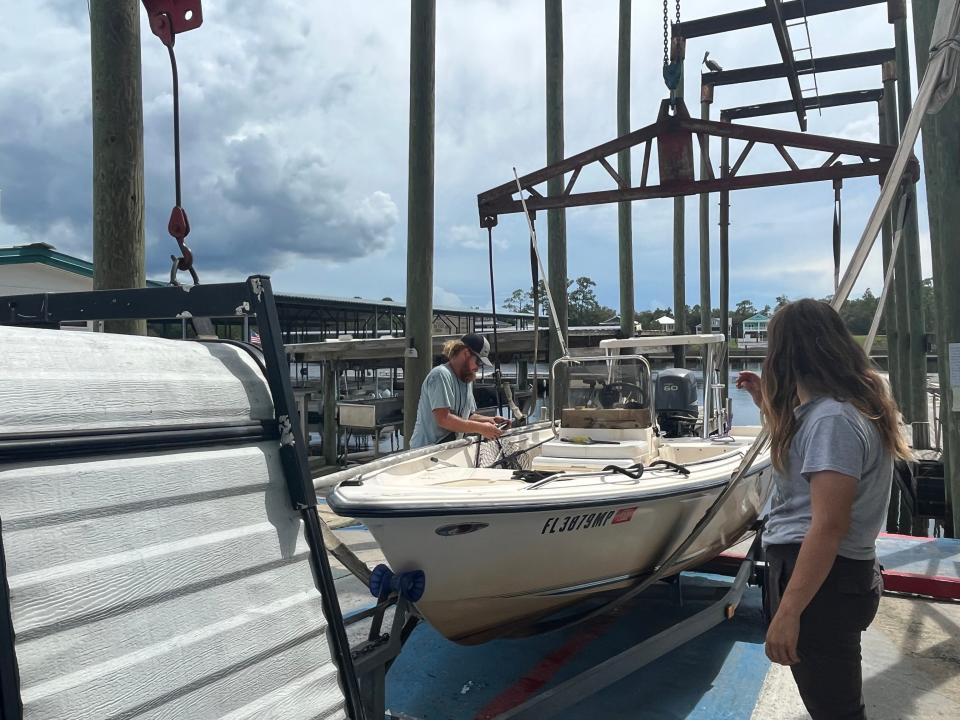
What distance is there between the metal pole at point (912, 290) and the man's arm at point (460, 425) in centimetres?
704

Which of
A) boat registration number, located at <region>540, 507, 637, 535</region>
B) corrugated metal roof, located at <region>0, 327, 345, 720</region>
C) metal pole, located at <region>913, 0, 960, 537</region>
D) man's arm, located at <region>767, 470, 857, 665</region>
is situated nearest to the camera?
corrugated metal roof, located at <region>0, 327, 345, 720</region>

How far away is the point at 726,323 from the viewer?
10.4 meters

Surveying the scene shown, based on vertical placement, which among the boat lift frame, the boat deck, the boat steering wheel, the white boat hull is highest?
the boat steering wheel

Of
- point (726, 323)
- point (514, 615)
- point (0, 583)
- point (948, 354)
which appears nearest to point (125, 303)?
point (0, 583)

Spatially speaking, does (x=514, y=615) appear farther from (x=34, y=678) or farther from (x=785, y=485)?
(x=34, y=678)

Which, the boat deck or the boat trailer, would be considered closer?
the boat trailer

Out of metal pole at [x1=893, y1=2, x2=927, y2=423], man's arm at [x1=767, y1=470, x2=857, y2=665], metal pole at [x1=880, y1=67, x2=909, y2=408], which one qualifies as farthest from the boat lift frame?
metal pole at [x1=880, y1=67, x2=909, y2=408]

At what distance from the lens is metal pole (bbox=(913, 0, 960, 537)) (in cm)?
525

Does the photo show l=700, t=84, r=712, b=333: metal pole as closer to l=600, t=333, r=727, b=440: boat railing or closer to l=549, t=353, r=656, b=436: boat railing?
l=600, t=333, r=727, b=440: boat railing

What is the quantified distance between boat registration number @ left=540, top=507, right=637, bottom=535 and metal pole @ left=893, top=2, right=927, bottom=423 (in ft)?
24.7

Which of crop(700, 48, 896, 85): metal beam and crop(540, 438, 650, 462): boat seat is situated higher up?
crop(700, 48, 896, 85): metal beam

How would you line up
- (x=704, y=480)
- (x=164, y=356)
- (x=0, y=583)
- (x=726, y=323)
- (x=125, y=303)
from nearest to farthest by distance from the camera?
1. (x=0, y=583)
2. (x=164, y=356)
3. (x=125, y=303)
4. (x=704, y=480)
5. (x=726, y=323)

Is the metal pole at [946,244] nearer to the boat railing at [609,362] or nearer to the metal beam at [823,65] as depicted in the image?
the boat railing at [609,362]

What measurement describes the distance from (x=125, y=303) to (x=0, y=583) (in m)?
1.02
